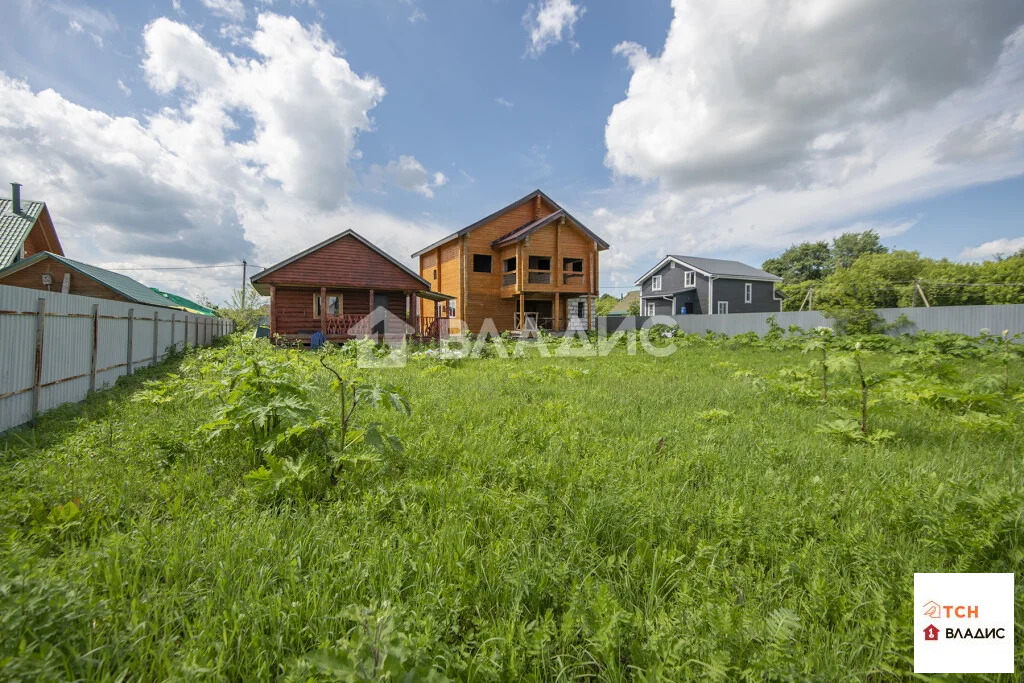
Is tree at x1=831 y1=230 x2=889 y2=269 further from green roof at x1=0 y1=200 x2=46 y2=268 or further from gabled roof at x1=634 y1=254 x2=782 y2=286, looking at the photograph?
green roof at x1=0 y1=200 x2=46 y2=268

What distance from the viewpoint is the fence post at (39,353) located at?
5.25 meters

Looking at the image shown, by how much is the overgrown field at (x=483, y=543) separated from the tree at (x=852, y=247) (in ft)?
184

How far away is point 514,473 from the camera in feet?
10.1

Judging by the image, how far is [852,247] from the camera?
48.1m

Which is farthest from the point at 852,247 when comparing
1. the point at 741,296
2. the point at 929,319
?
the point at 929,319

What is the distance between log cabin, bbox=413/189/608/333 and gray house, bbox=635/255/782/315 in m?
12.7

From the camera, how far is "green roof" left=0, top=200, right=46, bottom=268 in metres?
16.5

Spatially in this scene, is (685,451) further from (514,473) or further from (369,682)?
(369,682)

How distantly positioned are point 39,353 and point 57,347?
1.87 feet

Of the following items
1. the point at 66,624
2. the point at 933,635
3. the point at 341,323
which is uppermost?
the point at 341,323

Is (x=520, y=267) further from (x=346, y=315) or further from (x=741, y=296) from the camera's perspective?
(x=741, y=296)

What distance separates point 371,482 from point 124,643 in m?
1.47

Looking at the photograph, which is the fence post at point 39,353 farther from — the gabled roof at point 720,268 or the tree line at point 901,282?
the gabled roof at point 720,268

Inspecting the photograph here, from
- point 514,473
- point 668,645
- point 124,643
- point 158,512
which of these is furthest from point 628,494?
point 158,512
